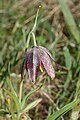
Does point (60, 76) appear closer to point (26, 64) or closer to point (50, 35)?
point (50, 35)

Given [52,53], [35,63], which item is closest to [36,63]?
[35,63]

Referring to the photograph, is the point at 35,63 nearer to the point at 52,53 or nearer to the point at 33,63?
the point at 33,63

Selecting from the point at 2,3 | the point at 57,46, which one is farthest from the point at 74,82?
the point at 2,3

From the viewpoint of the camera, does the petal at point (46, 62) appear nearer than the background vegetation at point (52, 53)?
Yes

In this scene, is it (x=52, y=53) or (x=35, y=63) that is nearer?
(x=35, y=63)
